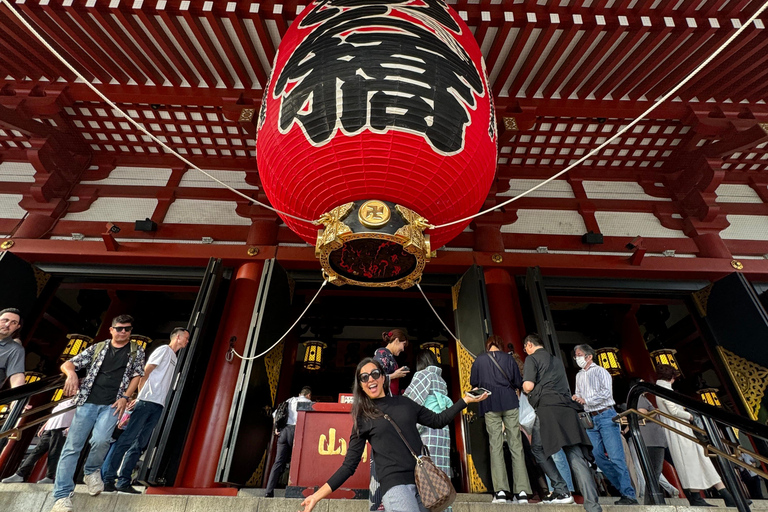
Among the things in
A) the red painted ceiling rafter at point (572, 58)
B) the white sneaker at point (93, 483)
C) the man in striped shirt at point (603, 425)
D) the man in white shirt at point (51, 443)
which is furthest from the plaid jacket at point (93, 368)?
the red painted ceiling rafter at point (572, 58)

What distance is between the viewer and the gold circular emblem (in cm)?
234

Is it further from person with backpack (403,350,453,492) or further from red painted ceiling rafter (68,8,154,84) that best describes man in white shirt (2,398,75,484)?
red painted ceiling rafter (68,8,154,84)

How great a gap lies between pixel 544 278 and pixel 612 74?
259 centimetres

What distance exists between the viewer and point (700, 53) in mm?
4707

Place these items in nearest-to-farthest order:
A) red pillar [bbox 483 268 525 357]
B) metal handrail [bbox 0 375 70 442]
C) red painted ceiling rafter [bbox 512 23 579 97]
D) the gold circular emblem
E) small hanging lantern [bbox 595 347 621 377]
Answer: the gold circular emblem, metal handrail [bbox 0 375 70 442], red painted ceiling rafter [bbox 512 23 579 97], red pillar [bbox 483 268 525 357], small hanging lantern [bbox 595 347 621 377]

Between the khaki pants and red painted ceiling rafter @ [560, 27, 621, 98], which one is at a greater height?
red painted ceiling rafter @ [560, 27, 621, 98]

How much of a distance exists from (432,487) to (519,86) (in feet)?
15.9

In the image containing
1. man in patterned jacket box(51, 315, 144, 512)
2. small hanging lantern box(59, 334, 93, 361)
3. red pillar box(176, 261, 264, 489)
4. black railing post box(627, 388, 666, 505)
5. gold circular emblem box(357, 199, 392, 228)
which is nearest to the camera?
gold circular emblem box(357, 199, 392, 228)

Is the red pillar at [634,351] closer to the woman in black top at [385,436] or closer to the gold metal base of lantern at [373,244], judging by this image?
the gold metal base of lantern at [373,244]

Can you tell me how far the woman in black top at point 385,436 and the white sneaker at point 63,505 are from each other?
6.20 ft

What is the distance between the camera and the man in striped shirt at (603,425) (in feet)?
11.1

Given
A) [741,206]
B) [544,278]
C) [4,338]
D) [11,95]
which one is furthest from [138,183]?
[741,206]

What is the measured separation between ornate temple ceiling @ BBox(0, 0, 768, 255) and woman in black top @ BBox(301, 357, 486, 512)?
390 cm

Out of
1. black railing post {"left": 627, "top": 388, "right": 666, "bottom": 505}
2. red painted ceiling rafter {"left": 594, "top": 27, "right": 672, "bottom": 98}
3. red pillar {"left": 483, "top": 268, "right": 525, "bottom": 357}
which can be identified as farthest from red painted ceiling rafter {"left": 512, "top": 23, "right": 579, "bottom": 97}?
black railing post {"left": 627, "top": 388, "right": 666, "bottom": 505}
